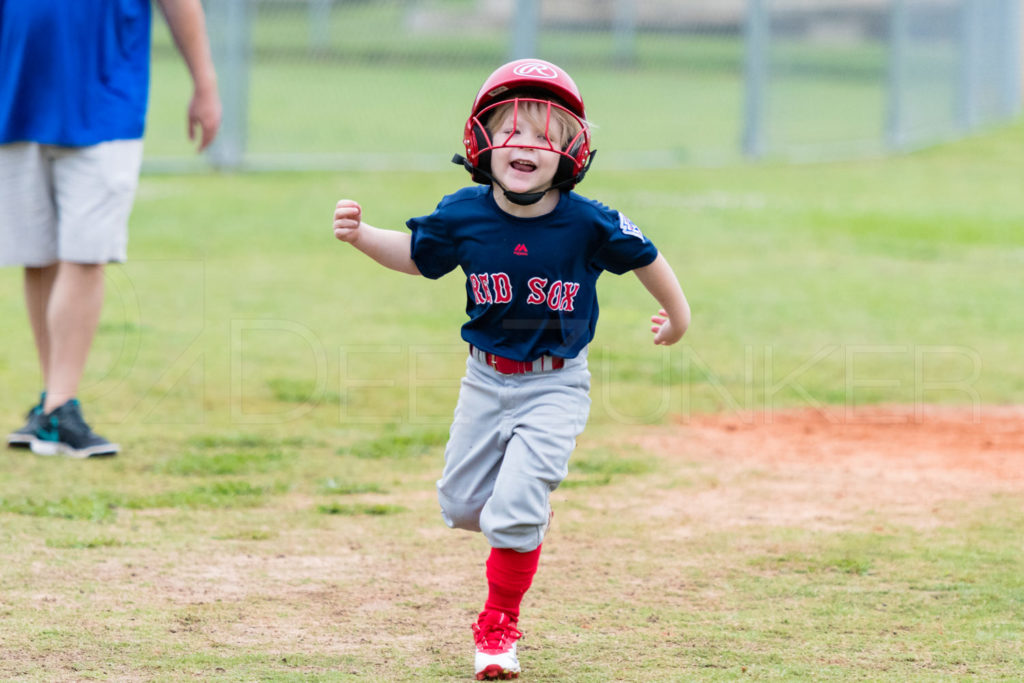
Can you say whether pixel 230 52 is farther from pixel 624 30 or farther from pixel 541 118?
pixel 541 118

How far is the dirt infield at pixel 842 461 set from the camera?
4586mm

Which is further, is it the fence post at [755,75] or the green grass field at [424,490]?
the fence post at [755,75]

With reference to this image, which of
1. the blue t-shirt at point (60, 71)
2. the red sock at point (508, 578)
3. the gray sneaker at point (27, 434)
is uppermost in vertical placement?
the blue t-shirt at point (60, 71)

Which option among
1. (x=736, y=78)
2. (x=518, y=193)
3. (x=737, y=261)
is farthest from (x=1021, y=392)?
(x=736, y=78)

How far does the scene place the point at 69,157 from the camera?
16.3ft

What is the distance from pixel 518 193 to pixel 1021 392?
12.7ft

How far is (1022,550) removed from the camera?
4074mm

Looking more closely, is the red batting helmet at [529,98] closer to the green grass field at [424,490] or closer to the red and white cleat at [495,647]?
the red and white cleat at [495,647]

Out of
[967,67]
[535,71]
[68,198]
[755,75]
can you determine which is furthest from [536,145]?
[967,67]

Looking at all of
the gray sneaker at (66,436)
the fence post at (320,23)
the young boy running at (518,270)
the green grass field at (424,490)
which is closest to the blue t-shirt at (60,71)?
the gray sneaker at (66,436)

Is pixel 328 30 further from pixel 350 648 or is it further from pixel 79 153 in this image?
pixel 350 648

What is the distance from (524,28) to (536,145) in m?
10.6

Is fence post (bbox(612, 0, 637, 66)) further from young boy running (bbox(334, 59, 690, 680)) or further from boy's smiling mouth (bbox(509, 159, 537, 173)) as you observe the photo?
boy's smiling mouth (bbox(509, 159, 537, 173))

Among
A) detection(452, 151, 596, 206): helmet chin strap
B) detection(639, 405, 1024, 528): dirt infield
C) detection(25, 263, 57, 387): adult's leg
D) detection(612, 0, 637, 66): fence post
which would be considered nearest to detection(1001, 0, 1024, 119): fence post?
detection(612, 0, 637, 66): fence post
